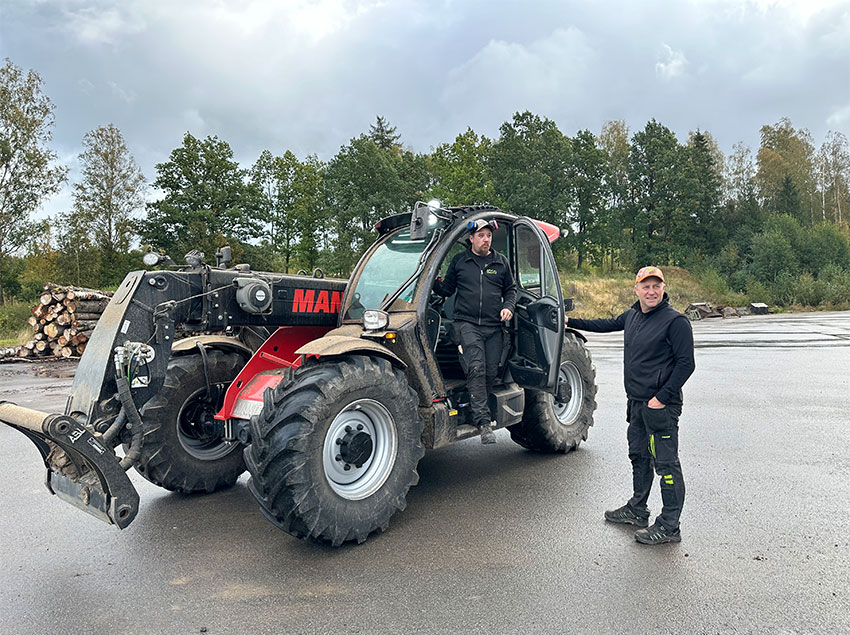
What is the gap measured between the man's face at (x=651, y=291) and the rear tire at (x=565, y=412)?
1.56m

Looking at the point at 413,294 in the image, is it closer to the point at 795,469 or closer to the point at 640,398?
the point at 640,398

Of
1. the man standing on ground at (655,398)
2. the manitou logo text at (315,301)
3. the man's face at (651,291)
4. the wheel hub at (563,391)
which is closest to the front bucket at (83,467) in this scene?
the manitou logo text at (315,301)

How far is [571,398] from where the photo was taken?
6.29m

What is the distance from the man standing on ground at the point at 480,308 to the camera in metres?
4.73

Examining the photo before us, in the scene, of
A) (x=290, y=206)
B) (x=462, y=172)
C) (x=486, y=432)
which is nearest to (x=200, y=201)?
(x=290, y=206)

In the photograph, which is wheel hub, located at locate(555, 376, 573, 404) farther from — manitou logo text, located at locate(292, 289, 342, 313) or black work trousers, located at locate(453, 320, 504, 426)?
manitou logo text, located at locate(292, 289, 342, 313)

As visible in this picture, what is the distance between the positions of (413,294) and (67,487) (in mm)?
2654

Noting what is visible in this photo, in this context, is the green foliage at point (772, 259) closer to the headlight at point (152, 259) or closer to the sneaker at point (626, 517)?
the sneaker at point (626, 517)

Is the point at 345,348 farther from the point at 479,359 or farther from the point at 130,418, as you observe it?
the point at 130,418

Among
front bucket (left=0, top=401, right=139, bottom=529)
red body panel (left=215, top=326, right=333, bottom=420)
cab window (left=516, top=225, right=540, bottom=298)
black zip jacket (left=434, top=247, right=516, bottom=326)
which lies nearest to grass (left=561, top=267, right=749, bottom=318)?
cab window (left=516, top=225, right=540, bottom=298)

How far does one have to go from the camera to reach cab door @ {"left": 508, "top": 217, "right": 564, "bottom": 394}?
521 cm

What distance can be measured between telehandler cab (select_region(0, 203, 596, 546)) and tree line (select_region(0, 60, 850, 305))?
92.8 feet

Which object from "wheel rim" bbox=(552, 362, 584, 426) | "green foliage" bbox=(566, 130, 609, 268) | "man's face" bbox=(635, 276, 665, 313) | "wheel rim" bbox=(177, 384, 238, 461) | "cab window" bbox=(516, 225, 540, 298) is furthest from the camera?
"green foliage" bbox=(566, 130, 609, 268)

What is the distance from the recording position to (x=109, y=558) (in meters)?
3.79
